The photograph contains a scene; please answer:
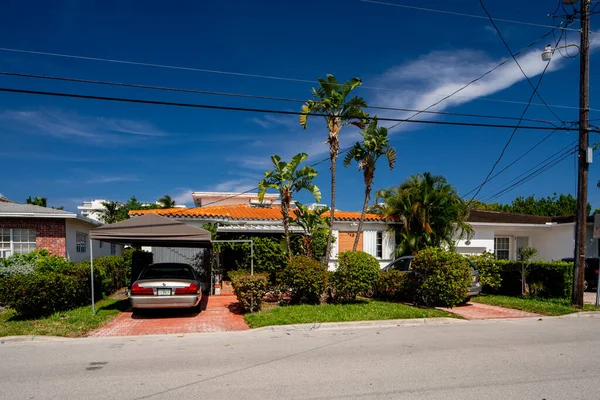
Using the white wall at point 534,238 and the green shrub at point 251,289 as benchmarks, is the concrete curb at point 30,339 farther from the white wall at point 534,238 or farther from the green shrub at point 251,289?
the white wall at point 534,238

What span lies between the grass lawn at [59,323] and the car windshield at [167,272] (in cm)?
138

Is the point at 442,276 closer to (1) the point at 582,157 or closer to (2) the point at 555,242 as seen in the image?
(1) the point at 582,157

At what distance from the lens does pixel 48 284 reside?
34.2 ft

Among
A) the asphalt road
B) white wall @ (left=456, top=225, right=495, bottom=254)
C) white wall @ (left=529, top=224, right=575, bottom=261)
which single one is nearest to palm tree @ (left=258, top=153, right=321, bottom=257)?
the asphalt road

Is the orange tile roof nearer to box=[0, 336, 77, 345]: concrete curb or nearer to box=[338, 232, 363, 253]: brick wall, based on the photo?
box=[338, 232, 363, 253]: brick wall

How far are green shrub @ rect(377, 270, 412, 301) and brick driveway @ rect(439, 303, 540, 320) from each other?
1346 mm

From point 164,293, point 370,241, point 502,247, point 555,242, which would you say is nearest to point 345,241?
point 370,241

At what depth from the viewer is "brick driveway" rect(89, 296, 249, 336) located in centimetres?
981

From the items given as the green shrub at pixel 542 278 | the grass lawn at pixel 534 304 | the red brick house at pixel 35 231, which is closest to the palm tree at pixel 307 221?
the grass lawn at pixel 534 304

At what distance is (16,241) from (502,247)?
22.6m

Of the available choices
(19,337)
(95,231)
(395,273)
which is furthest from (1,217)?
(395,273)

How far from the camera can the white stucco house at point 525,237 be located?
2139cm

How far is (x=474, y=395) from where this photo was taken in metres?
5.22

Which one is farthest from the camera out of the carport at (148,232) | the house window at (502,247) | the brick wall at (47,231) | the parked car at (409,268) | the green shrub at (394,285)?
the house window at (502,247)
